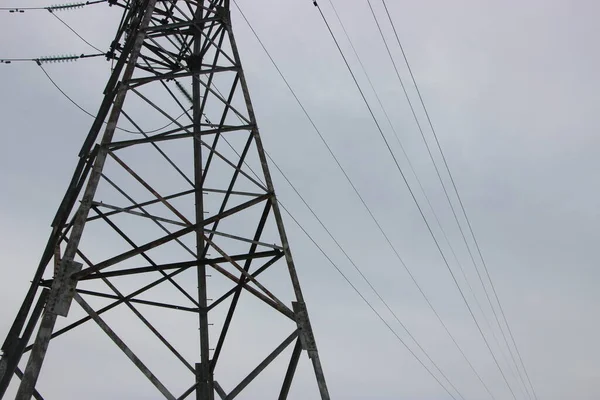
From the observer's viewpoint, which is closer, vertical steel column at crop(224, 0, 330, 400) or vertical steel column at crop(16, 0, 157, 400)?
vertical steel column at crop(16, 0, 157, 400)

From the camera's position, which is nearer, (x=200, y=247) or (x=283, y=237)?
(x=283, y=237)

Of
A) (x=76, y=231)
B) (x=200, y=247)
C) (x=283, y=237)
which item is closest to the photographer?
(x=76, y=231)

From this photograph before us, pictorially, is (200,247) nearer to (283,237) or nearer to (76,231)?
(283,237)

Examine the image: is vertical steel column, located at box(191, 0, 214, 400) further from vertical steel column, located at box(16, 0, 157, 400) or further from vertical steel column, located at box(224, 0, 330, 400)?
vertical steel column, located at box(16, 0, 157, 400)

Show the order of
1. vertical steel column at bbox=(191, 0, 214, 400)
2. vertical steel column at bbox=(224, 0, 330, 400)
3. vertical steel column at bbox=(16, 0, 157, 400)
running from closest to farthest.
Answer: vertical steel column at bbox=(16, 0, 157, 400)
vertical steel column at bbox=(224, 0, 330, 400)
vertical steel column at bbox=(191, 0, 214, 400)

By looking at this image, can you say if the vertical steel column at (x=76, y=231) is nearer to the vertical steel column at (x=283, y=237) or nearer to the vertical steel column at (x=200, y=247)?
the vertical steel column at (x=200, y=247)

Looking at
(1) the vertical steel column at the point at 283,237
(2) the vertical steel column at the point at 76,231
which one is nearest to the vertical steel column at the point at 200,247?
(1) the vertical steel column at the point at 283,237

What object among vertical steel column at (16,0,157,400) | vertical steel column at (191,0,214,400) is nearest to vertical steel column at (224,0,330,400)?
vertical steel column at (191,0,214,400)

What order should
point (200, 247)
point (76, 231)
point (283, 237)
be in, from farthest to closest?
point (200, 247) → point (283, 237) → point (76, 231)

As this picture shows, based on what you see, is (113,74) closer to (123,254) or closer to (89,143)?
(89,143)

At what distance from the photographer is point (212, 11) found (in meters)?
10.6

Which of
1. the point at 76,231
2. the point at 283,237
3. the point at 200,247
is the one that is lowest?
the point at 76,231

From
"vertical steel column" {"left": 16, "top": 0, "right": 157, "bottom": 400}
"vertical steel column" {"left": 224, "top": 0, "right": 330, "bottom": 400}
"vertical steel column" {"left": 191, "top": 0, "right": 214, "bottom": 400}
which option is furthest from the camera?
"vertical steel column" {"left": 191, "top": 0, "right": 214, "bottom": 400}

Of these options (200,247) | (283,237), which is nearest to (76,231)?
(283,237)
